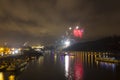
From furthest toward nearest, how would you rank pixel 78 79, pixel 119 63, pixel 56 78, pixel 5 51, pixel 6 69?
pixel 5 51, pixel 119 63, pixel 6 69, pixel 56 78, pixel 78 79

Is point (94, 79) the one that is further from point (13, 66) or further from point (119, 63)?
point (119, 63)

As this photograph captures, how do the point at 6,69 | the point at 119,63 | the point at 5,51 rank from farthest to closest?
the point at 5,51
the point at 119,63
the point at 6,69

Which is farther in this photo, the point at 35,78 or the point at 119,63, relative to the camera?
the point at 119,63

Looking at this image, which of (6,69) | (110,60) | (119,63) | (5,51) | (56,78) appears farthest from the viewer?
(5,51)

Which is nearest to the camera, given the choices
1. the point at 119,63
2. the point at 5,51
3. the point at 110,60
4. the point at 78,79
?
the point at 78,79

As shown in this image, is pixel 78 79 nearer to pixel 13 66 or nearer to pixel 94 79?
pixel 94 79

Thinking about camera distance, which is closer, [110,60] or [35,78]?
[35,78]

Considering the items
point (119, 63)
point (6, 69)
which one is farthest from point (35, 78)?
point (119, 63)

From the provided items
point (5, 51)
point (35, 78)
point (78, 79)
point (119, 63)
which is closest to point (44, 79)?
point (35, 78)
